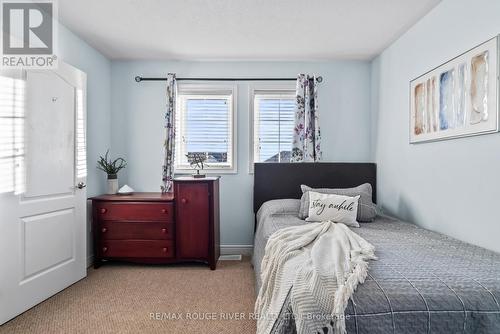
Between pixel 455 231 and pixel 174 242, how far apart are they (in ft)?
8.27

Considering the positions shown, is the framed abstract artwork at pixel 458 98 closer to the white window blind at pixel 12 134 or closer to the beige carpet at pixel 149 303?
the beige carpet at pixel 149 303

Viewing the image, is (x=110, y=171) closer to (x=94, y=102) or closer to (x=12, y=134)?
(x=94, y=102)

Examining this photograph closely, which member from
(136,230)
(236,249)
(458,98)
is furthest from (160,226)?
(458,98)

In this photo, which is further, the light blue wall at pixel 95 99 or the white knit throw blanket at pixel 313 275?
the light blue wall at pixel 95 99

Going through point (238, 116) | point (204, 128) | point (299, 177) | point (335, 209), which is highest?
point (238, 116)

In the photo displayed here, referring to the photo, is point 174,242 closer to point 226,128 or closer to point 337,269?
point 226,128

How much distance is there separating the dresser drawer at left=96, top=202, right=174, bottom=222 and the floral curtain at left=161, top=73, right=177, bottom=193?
411 mm

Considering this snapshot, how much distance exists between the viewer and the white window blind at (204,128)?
373 centimetres

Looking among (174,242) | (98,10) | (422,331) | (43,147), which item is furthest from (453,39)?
(43,147)

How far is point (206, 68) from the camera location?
368cm

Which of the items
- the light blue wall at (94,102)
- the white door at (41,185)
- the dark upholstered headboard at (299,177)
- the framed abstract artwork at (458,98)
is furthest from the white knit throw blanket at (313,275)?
the light blue wall at (94,102)

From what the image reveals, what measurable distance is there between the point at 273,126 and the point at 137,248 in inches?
82.1

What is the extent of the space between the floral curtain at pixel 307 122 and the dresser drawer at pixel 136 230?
1.63 metres

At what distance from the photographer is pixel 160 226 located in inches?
125
